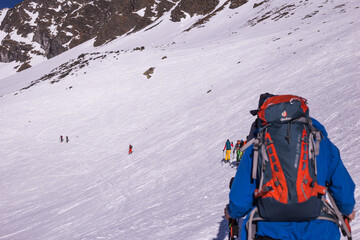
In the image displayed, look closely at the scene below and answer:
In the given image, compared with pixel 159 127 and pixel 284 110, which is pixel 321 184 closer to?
pixel 284 110

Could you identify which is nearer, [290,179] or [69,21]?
[290,179]

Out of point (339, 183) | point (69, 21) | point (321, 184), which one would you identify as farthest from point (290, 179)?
point (69, 21)

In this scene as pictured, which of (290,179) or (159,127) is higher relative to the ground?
(290,179)

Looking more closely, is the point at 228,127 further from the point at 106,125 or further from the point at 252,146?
the point at 106,125

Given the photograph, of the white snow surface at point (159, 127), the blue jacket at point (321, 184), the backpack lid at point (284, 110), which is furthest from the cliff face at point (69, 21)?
the blue jacket at point (321, 184)

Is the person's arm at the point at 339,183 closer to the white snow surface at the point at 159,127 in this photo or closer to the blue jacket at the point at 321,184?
the blue jacket at the point at 321,184

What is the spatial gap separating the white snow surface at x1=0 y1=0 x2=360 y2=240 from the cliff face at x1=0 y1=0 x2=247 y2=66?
5580 cm

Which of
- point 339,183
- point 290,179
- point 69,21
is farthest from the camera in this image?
point 69,21

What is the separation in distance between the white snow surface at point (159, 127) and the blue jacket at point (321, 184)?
7.99 feet

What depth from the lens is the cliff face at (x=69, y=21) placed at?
313ft

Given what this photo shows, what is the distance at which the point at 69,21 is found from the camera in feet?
406

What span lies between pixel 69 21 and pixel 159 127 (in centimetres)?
12363

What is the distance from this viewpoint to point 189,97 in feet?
88.7

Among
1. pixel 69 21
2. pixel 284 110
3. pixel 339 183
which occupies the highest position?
pixel 69 21
